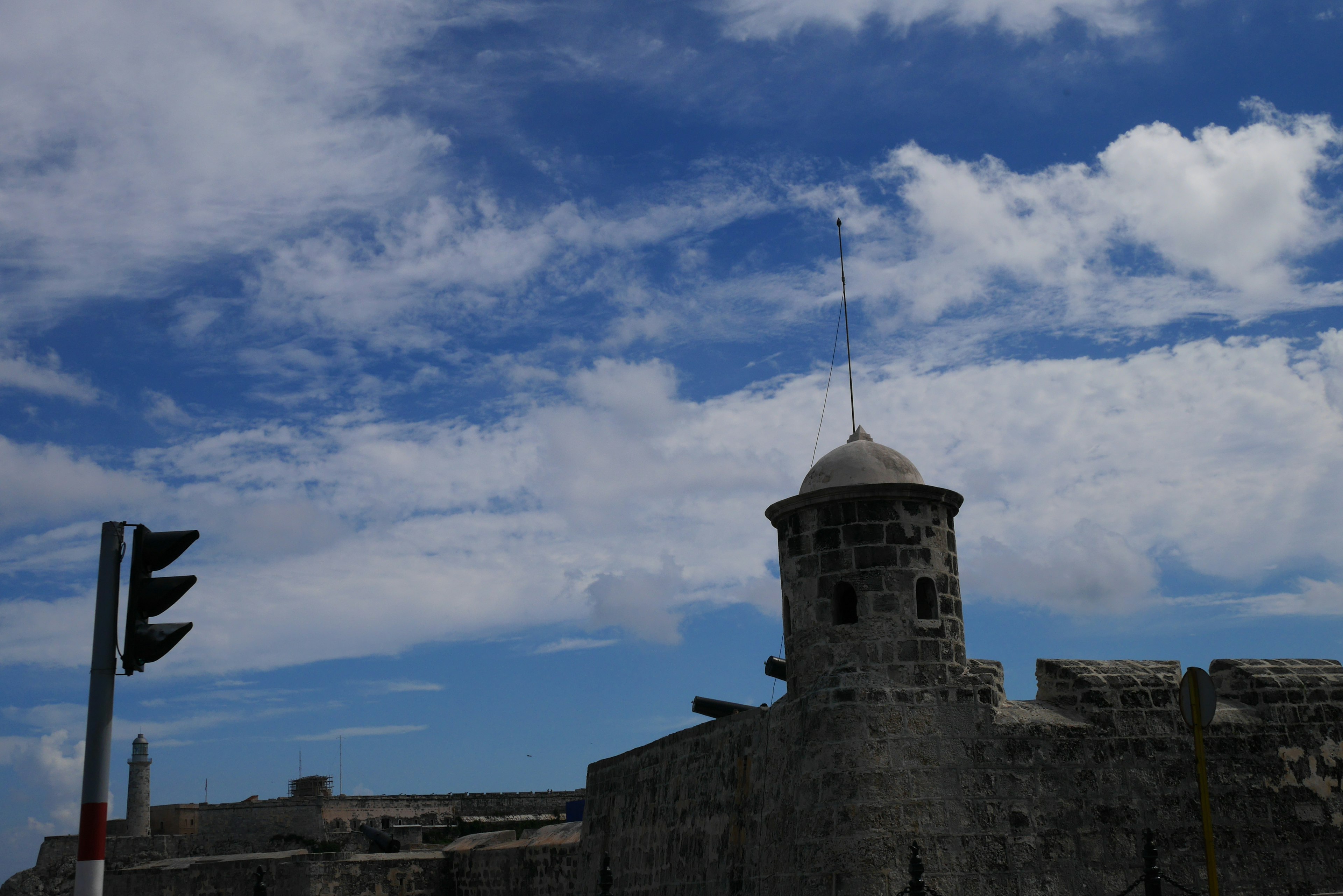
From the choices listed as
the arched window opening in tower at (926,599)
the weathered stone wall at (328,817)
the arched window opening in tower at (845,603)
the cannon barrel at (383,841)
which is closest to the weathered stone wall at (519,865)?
the cannon barrel at (383,841)

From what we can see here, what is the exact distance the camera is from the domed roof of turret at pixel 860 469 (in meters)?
11.2

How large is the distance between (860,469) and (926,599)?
51.5 inches

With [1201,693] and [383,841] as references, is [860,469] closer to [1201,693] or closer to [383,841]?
[1201,693]

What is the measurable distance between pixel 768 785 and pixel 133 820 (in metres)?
39.0

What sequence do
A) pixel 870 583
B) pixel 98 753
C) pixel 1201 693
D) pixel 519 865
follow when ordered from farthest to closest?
pixel 519 865
pixel 870 583
pixel 1201 693
pixel 98 753

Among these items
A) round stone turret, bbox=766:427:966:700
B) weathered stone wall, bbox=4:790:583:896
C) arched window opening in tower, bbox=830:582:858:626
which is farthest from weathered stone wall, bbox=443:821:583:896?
weathered stone wall, bbox=4:790:583:896

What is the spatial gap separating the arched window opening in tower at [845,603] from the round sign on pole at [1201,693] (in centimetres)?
285

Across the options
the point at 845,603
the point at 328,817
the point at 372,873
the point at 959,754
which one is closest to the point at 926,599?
the point at 845,603

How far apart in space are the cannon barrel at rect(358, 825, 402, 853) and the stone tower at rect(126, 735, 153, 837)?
829 inches

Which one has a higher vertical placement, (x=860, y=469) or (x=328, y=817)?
(x=860, y=469)

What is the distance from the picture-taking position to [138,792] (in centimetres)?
4434

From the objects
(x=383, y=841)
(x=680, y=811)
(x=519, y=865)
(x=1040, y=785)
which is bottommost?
(x=519, y=865)

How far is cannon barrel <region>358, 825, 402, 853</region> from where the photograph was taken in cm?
2447

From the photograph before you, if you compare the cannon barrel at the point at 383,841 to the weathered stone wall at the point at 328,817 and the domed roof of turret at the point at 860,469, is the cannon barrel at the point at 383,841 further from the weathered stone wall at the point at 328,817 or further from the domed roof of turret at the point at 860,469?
the domed roof of turret at the point at 860,469
